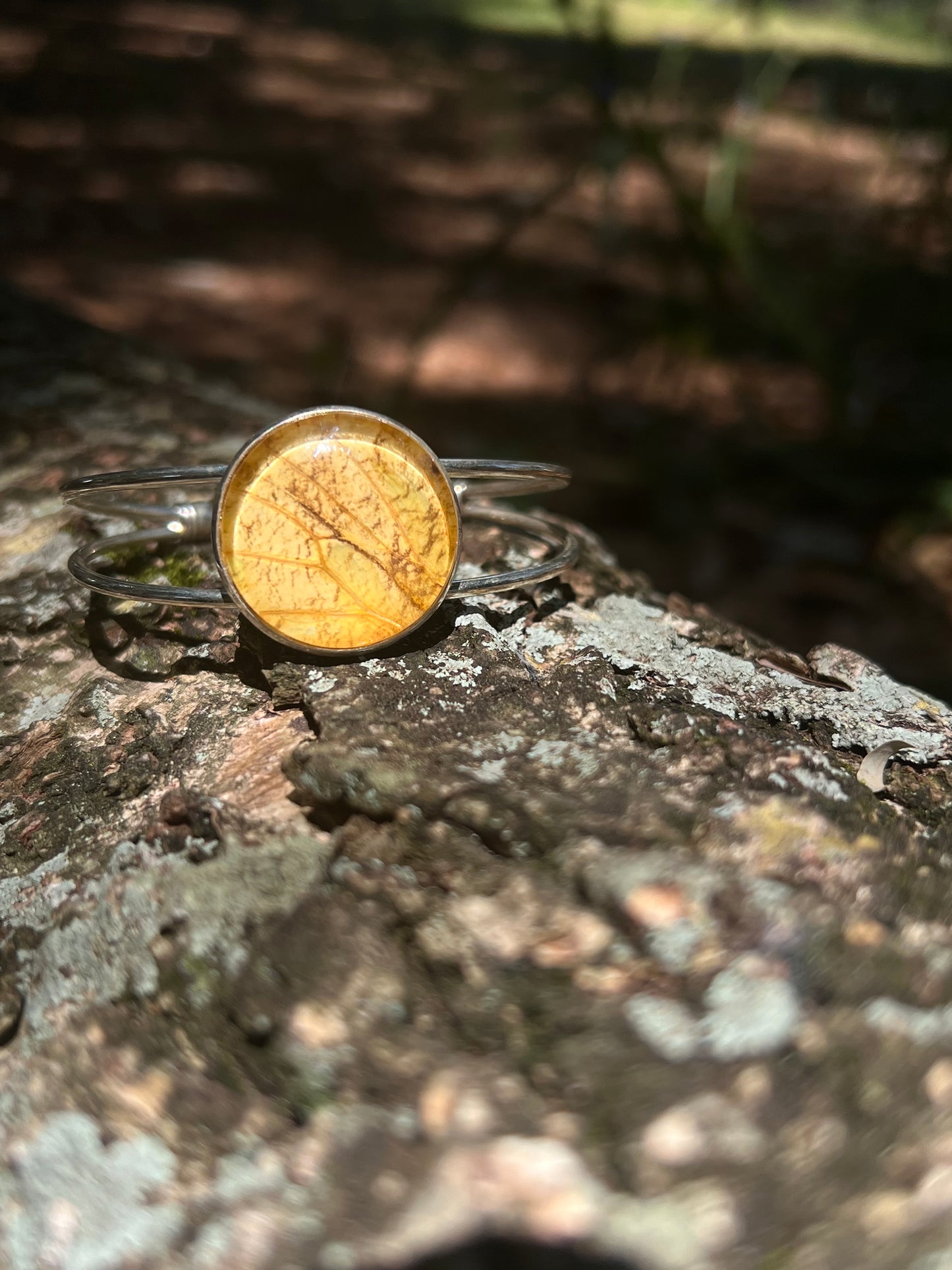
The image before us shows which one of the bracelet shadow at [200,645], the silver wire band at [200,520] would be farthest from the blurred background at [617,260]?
the bracelet shadow at [200,645]

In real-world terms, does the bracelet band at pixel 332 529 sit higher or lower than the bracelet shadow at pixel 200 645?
higher

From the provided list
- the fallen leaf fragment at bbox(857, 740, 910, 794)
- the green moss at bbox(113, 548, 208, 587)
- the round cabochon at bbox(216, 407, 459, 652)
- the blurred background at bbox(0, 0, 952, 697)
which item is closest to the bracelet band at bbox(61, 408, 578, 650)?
the round cabochon at bbox(216, 407, 459, 652)

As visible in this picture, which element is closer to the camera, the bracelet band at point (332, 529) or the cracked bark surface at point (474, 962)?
the cracked bark surface at point (474, 962)

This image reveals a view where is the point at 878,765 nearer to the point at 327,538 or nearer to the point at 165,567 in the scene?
the point at 327,538

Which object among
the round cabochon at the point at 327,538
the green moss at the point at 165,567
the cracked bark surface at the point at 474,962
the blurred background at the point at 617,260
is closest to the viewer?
the cracked bark surface at the point at 474,962

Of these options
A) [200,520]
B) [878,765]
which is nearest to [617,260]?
[200,520]

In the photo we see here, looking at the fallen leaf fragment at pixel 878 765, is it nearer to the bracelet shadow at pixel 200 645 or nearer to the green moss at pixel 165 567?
the bracelet shadow at pixel 200 645

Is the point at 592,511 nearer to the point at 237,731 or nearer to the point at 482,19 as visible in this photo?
the point at 237,731
